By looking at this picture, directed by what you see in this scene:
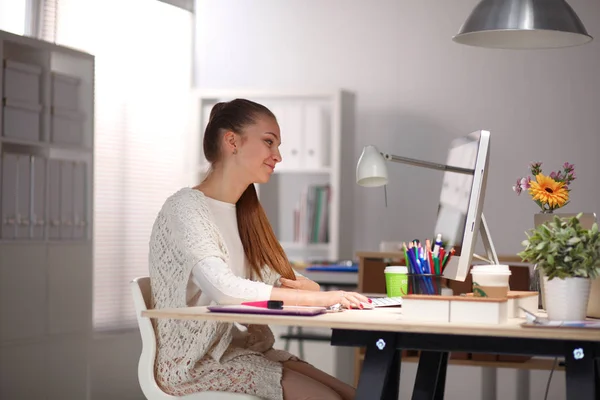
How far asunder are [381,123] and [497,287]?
3.46 m

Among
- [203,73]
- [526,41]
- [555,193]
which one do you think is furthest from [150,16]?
[555,193]

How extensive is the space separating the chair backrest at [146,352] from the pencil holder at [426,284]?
25.8 inches

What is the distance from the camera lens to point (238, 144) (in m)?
2.52

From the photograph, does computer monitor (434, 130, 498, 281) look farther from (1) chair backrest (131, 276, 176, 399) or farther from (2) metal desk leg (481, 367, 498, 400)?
(2) metal desk leg (481, 367, 498, 400)

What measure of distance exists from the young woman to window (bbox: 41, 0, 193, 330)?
1.75 m

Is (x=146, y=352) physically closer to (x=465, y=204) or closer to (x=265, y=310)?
(x=265, y=310)

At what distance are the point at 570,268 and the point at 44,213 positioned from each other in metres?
2.50

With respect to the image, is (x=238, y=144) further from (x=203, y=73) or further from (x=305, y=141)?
(x=203, y=73)

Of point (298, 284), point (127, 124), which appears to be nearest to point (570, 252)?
point (298, 284)

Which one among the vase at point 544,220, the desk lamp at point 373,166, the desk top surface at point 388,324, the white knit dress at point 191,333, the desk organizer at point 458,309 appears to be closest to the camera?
the desk top surface at point 388,324

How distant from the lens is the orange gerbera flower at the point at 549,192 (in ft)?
7.96

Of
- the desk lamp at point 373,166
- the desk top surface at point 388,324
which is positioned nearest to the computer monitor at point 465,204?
the desk lamp at point 373,166

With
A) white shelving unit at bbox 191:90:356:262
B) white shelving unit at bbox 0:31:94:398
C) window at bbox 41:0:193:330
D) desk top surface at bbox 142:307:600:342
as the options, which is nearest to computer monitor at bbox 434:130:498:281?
desk top surface at bbox 142:307:600:342

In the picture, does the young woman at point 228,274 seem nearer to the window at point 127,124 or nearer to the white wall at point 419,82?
the window at point 127,124
